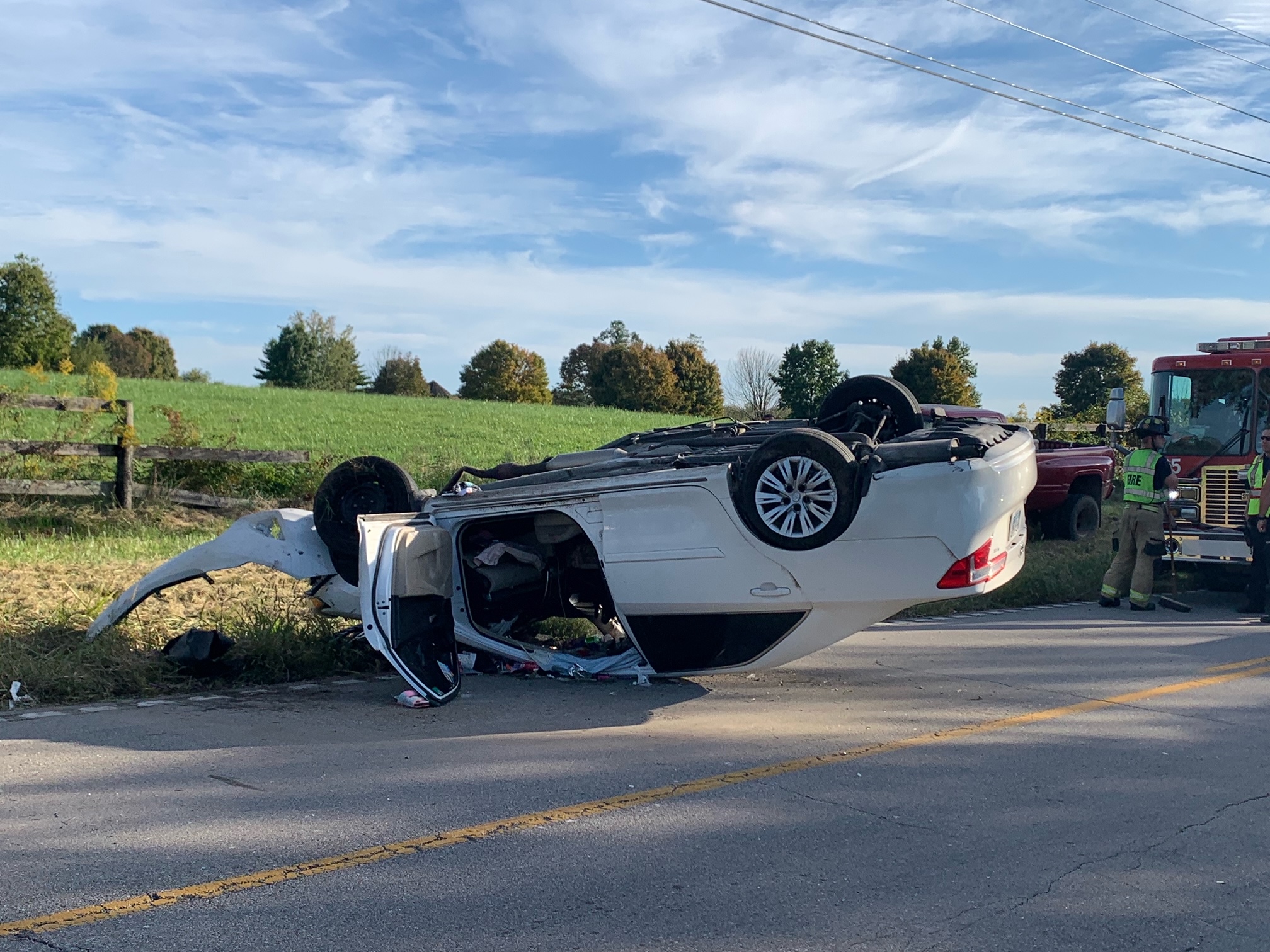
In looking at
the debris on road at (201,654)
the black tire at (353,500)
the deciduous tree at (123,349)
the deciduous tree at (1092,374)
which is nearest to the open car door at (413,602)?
the black tire at (353,500)

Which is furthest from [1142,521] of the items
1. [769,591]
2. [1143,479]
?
[769,591]

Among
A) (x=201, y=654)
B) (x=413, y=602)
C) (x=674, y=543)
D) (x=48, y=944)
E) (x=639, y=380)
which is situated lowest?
(x=48, y=944)

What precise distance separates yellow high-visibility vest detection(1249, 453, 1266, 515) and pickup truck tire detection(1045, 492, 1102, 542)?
15.1ft

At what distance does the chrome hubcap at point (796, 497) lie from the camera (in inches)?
241

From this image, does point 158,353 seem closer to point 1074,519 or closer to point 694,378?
point 694,378

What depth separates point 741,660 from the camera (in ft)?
21.9

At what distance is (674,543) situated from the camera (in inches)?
255

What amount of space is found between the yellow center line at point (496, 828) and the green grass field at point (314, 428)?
13.2 metres

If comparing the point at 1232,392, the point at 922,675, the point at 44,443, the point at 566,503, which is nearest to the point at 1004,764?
the point at 922,675

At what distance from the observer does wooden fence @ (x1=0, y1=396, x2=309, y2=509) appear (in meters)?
14.9

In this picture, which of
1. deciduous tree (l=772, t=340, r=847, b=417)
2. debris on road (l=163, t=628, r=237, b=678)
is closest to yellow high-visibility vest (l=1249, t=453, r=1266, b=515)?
debris on road (l=163, t=628, r=237, b=678)

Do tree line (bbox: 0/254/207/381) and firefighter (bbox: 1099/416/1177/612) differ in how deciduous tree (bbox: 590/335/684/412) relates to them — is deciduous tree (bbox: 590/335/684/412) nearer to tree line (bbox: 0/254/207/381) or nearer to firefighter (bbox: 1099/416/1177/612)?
tree line (bbox: 0/254/207/381)

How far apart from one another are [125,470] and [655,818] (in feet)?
43.4

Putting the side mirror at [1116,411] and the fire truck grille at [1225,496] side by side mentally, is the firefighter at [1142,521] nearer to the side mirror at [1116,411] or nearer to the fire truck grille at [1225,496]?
the side mirror at [1116,411]
